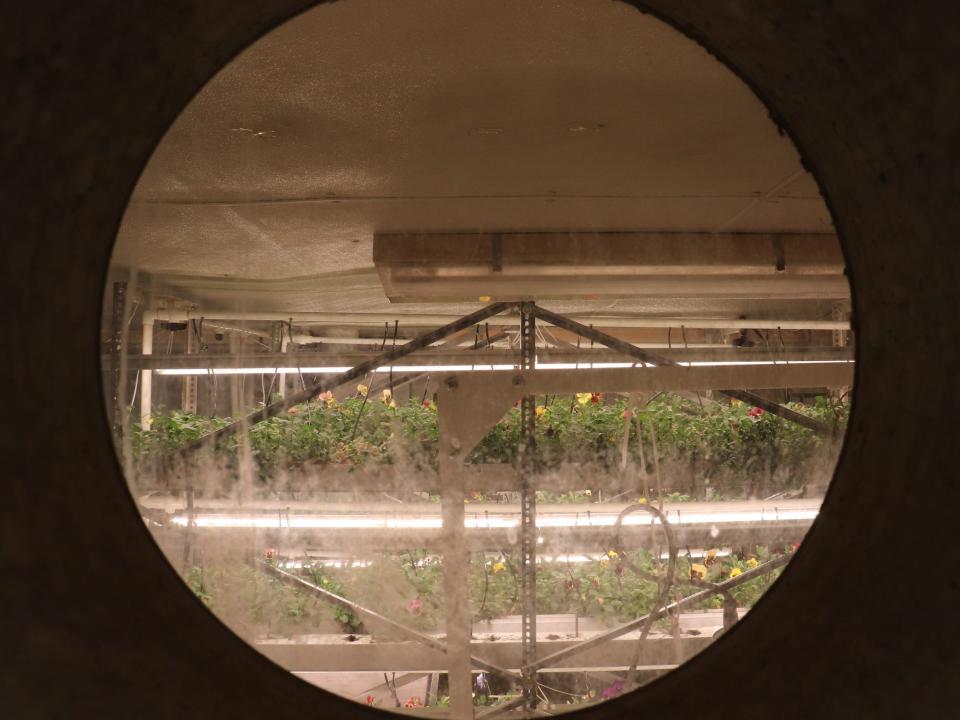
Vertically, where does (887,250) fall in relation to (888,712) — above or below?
above

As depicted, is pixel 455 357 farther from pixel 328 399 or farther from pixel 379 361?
pixel 328 399

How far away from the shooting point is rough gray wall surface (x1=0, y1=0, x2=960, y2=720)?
0.53 meters

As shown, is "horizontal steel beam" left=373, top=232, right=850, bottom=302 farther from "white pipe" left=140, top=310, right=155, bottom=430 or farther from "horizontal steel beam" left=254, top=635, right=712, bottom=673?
"horizontal steel beam" left=254, top=635, right=712, bottom=673

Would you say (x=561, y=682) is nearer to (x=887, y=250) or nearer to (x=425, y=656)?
(x=425, y=656)

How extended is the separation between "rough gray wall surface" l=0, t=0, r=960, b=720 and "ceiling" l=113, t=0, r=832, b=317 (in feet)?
1.77

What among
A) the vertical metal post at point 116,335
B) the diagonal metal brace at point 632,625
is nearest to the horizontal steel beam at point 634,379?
the diagonal metal brace at point 632,625

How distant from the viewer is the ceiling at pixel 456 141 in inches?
45.8

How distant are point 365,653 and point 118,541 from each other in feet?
7.47

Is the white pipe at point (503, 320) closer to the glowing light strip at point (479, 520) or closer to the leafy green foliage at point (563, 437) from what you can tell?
the leafy green foliage at point (563, 437)

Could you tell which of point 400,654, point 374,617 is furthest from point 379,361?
point 400,654

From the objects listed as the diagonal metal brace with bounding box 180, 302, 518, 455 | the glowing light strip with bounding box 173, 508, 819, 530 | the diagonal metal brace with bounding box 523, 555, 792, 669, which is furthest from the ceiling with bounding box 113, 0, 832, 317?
the diagonal metal brace with bounding box 523, 555, 792, 669

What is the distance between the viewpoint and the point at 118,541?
1.94 ft

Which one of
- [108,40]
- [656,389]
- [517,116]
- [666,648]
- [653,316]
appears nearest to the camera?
[108,40]

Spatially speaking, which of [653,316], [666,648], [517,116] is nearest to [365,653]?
[666,648]
